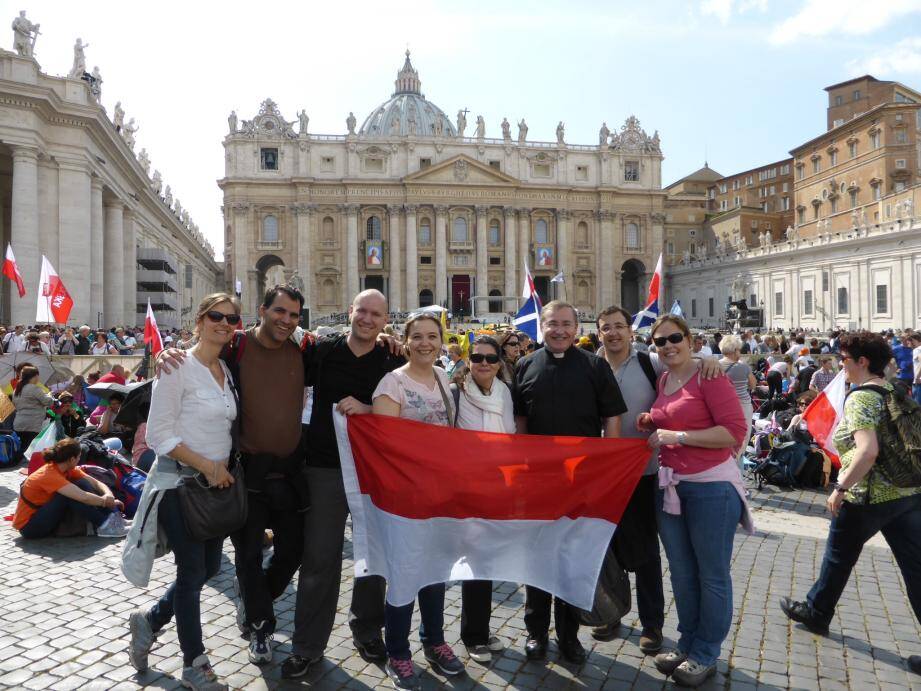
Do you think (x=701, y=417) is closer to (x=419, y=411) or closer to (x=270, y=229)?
(x=419, y=411)

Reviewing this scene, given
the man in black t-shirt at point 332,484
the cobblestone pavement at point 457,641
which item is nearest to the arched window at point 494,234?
the cobblestone pavement at point 457,641

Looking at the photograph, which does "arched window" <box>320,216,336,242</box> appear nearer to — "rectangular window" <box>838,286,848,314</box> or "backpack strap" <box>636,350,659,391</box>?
"rectangular window" <box>838,286,848,314</box>

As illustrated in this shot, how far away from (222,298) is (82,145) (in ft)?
82.8

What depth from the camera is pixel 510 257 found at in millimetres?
65500

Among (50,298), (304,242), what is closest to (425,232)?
(304,242)

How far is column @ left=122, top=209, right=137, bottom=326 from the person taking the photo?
3247 cm

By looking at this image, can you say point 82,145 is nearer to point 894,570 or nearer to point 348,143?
point 894,570

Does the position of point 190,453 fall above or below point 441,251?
below

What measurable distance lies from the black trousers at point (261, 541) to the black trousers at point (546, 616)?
1586 millimetres

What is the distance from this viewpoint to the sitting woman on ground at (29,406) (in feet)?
34.7

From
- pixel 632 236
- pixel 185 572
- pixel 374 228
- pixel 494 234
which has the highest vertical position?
pixel 374 228

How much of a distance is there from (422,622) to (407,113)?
8939 cm

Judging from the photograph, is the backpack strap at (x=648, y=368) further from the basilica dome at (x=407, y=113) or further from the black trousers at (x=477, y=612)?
the basilica dome at (x=407, y=113)

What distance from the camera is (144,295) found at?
36.2 metres
